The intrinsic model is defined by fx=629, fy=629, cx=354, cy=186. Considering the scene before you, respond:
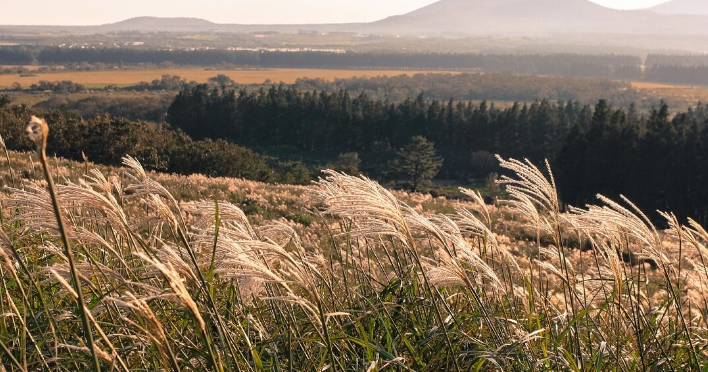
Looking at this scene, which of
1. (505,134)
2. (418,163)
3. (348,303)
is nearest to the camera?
(348,303)

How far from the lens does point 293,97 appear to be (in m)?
112

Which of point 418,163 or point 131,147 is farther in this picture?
point 418,163

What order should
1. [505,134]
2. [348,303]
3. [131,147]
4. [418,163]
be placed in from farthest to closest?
[505,134] < [418,163] < [131,147] < [348,303]

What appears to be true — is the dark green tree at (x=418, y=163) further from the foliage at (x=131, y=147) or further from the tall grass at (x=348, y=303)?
the tall grass at (x=348, y=303)

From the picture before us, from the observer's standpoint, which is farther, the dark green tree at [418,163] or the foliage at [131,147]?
the dark green tree at [418,163]

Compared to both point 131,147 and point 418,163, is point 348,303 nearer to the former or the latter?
point 131,147

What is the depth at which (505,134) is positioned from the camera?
90312mm

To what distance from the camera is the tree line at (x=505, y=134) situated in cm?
6031

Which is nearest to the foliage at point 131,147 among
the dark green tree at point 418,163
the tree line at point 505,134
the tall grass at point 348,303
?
the dark green tree at point 418,163

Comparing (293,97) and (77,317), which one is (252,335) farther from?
(293,97)

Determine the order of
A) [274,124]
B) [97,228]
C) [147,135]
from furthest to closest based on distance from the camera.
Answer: [274,124] → [147,135] → [97,228]

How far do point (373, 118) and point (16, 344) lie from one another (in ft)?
322

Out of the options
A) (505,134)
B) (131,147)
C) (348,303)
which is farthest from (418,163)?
(348,303)

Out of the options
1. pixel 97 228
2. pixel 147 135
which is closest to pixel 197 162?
pixel 147 135
